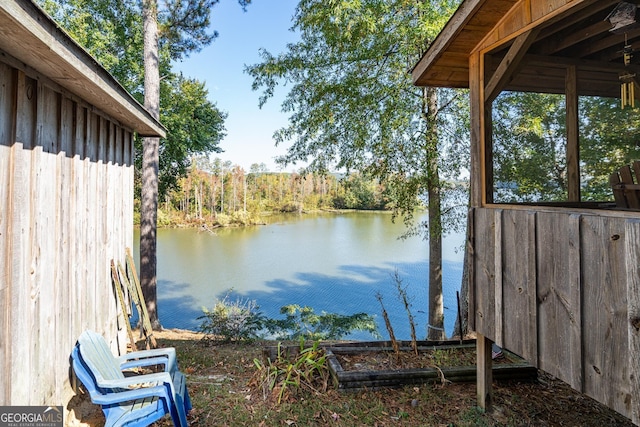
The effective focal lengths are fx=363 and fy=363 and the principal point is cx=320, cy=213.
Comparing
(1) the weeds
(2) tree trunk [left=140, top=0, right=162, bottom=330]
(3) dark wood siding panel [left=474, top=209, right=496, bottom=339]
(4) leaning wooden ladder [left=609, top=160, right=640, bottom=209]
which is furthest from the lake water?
(4) leaning wooden ladder [left=609, top=160, right=640, bottom=209]

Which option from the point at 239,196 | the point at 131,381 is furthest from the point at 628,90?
the point at 239,196

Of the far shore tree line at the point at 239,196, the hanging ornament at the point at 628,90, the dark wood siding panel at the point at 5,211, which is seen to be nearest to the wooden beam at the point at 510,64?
the hanging ornament at the point at 628,90

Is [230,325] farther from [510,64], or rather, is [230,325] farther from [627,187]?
[627,187]

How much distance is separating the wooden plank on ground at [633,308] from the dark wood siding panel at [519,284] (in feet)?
1.93

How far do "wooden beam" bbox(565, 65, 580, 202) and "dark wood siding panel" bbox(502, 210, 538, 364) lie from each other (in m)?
0.78

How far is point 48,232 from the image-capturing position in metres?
2.20

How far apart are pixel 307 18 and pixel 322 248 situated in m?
12.5

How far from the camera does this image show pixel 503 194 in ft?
9.27

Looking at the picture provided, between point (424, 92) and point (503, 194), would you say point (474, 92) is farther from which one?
point (424, 92)

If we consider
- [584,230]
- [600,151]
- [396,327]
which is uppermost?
[600,151]

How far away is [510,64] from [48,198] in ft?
10.3

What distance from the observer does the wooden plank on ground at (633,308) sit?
1600mm

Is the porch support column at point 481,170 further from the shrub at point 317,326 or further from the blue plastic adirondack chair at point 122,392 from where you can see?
the shrub at point 317,326

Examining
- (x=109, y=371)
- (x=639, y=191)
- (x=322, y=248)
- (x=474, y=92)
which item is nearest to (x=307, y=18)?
(x=474, y=92)
